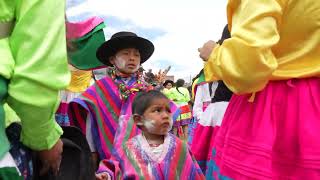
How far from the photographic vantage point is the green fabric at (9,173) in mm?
1493

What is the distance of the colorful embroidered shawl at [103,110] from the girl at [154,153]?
0.66m

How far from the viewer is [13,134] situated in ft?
5.50

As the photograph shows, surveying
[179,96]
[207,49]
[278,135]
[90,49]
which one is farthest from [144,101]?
[179,96]

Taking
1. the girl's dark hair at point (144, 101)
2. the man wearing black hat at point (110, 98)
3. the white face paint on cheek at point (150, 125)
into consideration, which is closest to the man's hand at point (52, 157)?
the white face paint on cheek at point (150, 125)

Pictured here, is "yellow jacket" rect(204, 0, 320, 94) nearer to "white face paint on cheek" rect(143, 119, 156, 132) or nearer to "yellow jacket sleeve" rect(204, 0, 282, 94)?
"yellow jacket sleeve" rect(204, 0, 282, 94)

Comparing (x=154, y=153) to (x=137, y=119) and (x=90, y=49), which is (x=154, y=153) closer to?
(x=137, y=119)

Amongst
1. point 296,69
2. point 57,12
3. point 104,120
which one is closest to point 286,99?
point 296,69

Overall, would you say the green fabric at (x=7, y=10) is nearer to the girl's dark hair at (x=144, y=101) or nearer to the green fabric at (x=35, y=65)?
the green fabric at (x=35, y=65)

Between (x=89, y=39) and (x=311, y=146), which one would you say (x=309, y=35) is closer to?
(x=311, y=146)

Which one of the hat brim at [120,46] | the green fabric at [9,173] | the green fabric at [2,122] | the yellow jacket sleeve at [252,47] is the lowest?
the green fabric at [9,173]

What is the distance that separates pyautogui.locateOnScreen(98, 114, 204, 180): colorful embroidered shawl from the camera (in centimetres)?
292

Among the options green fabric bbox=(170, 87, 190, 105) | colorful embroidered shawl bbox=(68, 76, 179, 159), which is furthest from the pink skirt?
green fabric bbox=(170, 87, 190, 105)

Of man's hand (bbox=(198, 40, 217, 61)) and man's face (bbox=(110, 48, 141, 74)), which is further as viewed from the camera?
man's face (bbox=(110, 48, 141, 74))

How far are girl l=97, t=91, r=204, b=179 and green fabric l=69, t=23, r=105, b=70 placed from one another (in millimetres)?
1135
